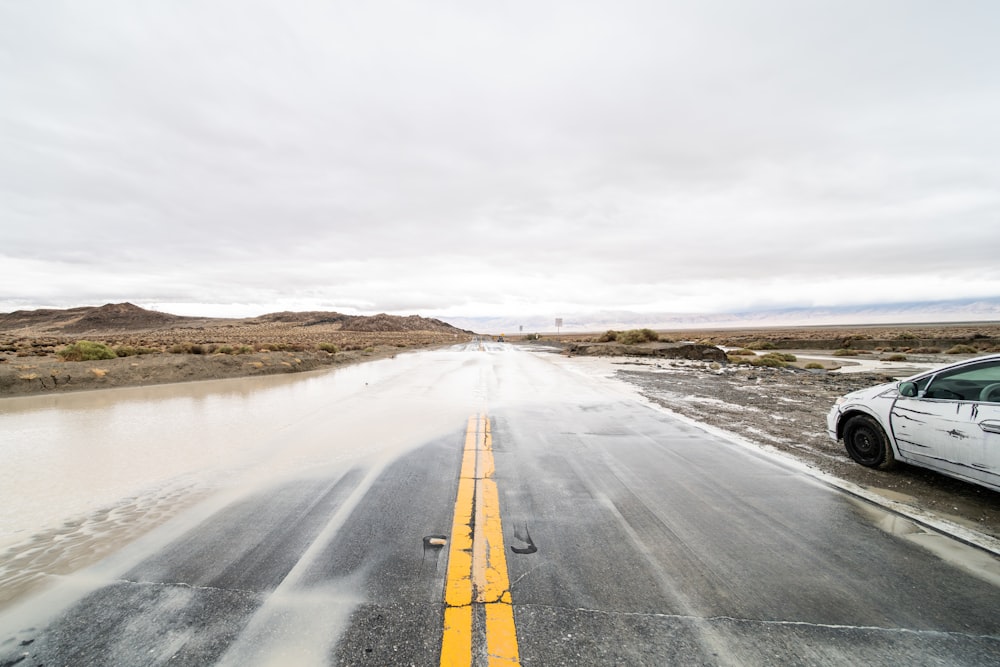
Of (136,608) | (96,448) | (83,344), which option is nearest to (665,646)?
(136,608)

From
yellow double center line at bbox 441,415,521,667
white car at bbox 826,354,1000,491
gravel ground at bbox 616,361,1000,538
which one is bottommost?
gravel ground at bbox 616,361,1000,538

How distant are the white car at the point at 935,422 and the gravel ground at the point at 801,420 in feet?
0.94

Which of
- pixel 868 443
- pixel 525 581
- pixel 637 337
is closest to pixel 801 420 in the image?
pixel 868 443

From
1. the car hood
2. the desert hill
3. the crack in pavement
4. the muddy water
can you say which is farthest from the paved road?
the desert hill

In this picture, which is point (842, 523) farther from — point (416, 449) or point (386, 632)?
point (416, 449)

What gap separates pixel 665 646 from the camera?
2314 mm

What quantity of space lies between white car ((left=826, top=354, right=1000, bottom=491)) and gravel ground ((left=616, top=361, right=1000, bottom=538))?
29 cm

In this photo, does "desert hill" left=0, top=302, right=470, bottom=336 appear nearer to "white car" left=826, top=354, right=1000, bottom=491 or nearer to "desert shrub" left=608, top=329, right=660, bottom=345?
"desert shrub" left=608, top=329, right=660, bottom=345

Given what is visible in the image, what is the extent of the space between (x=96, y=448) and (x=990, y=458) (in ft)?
34.6

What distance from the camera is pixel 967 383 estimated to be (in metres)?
4.92

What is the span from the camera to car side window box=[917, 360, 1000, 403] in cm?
446

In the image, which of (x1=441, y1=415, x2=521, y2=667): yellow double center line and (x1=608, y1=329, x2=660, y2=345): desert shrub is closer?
(x1=441, y1=415, x2=521, y2=667): yellow double center line

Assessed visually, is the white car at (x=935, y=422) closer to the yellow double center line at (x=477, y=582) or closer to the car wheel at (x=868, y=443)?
the car wheel at (x=868, y=443)

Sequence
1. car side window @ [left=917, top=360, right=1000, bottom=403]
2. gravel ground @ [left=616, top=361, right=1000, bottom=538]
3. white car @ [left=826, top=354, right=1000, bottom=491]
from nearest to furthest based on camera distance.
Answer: white car @ [left=826, top=354, right=1000, bottom=491] < gravel ground @ [left=616, top=361, right=1000, bottom=538] < car side window @ [left=917, top=360, right=1000, bottom=403]
